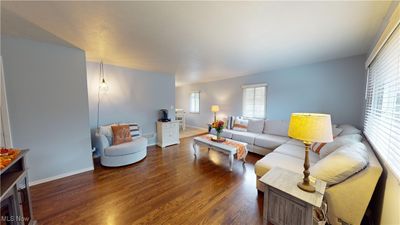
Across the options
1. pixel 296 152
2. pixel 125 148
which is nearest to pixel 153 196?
pixel 125 148

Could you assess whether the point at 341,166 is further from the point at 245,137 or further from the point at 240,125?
the point at 240,125

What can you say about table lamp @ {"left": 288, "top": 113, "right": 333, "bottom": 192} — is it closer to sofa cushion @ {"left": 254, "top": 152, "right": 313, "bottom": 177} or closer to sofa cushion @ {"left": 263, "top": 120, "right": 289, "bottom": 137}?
sofa cushion @ {"left": 254, "top": 152, "right": 313, "bottom": 177}

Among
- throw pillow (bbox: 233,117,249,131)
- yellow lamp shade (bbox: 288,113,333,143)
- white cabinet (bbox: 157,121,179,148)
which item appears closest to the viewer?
yellow lamp shade (bbox: 288,113,333,143)

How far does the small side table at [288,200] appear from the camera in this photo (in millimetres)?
1254

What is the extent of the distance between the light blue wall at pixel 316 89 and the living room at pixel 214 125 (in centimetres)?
3

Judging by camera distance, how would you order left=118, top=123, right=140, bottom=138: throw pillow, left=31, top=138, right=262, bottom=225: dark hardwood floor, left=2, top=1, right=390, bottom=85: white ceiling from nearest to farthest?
1. left=2, top=1, right=390, bottom=85: white ceiling
2. left=31, top=138, right=262, bottom=225: dark hardwood floor
3. left=118, top=123, right=140, bottom=138: throw pillow

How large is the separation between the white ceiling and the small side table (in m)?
1.76

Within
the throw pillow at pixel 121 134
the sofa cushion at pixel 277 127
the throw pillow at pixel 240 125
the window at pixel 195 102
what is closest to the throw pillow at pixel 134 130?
the throw pillow at pixel 121 134

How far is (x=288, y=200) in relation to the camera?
1.36 metres

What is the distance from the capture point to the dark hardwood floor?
1723 mm

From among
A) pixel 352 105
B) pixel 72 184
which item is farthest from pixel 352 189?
pixel 72 184

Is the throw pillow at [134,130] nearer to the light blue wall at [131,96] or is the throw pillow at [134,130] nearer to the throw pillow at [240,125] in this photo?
the light blue wall at [131,96]

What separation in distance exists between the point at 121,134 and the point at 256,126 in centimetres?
354

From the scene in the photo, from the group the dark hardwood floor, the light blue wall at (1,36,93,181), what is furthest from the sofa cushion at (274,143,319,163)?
the light blue wall at (1,36,93,181)
